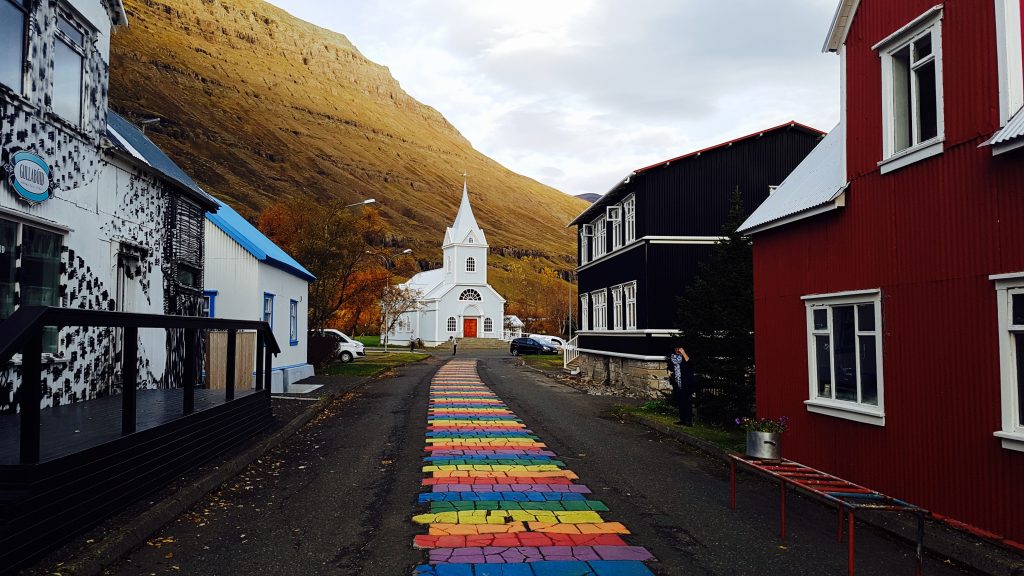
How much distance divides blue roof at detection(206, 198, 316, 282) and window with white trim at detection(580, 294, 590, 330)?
11.7m

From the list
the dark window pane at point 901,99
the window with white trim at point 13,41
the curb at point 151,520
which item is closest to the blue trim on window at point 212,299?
the curb at point 151,520

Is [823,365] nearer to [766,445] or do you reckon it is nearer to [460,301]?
[766,445]

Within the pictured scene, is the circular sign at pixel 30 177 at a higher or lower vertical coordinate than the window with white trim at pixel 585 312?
higher

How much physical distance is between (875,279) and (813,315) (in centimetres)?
158

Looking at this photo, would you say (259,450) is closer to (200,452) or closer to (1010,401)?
(200,452)

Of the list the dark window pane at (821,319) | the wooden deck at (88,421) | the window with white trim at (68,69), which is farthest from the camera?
the dark window pane at (821,319)

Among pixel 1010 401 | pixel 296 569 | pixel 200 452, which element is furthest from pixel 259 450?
pixel 1010 401

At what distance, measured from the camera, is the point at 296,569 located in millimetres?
5816

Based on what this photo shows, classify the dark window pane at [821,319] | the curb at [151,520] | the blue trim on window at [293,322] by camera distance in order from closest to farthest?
the curb at [151,520] → the dark window pane at [821,319] → the blue trim on window at [293,322]

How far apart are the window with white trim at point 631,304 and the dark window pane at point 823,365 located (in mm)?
12809

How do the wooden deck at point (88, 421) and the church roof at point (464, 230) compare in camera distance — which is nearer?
the wooden deck at point (88, 421)

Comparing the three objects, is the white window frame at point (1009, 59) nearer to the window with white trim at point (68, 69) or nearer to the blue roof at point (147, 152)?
the window with white trim at point (68, 69)

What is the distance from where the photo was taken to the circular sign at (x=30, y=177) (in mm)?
8641

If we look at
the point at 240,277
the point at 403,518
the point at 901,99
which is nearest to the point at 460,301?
the point at 240,277
